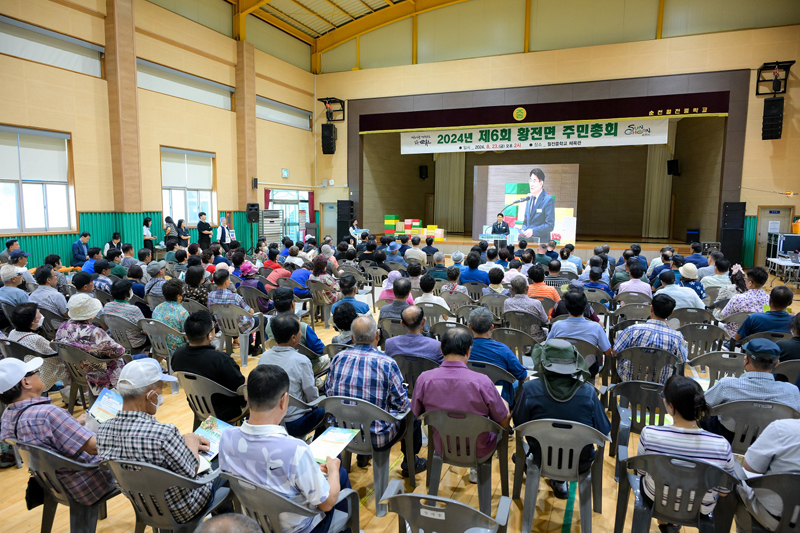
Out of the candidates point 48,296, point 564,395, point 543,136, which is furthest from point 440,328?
point 543,136

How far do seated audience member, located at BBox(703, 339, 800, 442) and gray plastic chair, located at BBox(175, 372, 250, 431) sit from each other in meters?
2.71

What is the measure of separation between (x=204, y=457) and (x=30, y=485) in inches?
36.6

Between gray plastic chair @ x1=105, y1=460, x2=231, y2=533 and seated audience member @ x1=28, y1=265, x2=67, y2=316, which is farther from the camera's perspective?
seated audience member @ x1=28, y1=265, x2=67, y2=316

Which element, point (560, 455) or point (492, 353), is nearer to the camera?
point (560, 455)

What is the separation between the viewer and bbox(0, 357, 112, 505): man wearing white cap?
2.23m

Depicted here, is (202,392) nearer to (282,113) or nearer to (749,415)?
(749,415)

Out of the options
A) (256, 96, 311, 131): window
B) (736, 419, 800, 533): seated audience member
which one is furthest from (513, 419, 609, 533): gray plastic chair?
(256, 96, 311, 131): window

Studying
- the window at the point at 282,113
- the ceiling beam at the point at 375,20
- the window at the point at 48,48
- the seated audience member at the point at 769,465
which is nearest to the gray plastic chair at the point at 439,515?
the seated audience member at the point at 769,465

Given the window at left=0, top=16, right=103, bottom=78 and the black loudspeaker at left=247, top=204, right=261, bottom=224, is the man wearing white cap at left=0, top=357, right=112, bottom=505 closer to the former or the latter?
the window at left=0, top=16, right=103, bottom=78

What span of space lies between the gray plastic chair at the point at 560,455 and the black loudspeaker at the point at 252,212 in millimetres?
12688

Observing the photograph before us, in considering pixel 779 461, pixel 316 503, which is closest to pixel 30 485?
pixel 316 503

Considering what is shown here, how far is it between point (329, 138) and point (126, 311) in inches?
498

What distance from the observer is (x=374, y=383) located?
289 cm

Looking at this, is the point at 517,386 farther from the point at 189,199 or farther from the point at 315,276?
the point at 189,199
